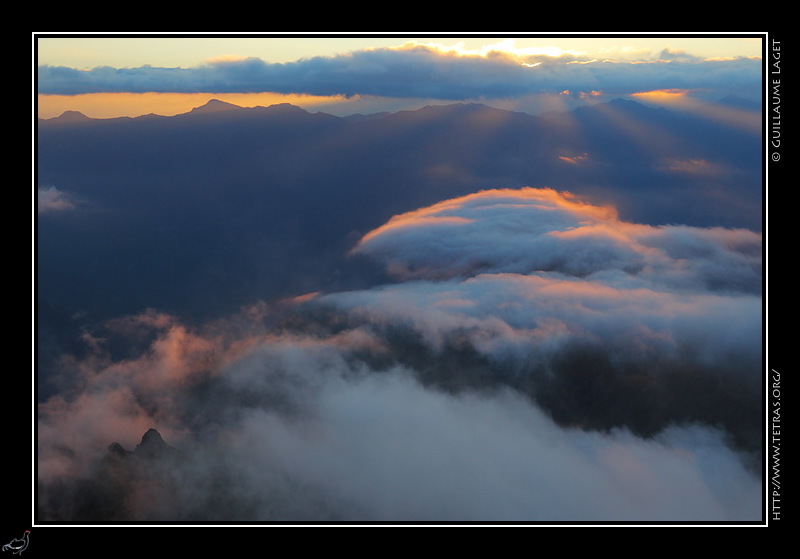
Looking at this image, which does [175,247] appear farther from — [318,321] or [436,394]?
[436,394]

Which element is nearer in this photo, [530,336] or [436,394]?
[436,394]

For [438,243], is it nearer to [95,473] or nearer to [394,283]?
[394,283]

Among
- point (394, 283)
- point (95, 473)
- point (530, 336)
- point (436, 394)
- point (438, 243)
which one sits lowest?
point (95, 473)

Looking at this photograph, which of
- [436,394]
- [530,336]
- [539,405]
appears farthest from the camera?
[530,336]

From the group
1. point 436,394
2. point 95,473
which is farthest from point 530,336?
point 95,473

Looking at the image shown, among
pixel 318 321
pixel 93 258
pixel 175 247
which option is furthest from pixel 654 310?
pixel 93 258

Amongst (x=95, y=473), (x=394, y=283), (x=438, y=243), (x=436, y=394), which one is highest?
(x=438, y=243)

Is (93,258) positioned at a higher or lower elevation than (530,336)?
higher

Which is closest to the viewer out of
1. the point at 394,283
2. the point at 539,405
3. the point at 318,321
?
the point at 539,405
